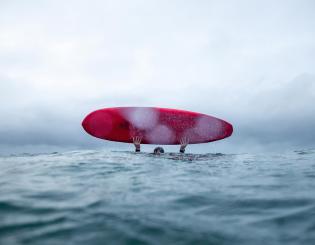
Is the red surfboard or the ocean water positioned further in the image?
the red surfboard

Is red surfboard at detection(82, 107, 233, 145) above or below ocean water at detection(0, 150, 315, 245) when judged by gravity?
above

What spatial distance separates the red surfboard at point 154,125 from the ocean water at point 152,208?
483cm

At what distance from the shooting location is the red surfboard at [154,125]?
10491 mm

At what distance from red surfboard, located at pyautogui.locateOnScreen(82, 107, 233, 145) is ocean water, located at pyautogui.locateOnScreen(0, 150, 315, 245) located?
4.83m

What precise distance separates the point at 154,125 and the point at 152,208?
7418mm

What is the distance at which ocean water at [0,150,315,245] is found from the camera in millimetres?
2764

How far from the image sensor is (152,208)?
3574 mm

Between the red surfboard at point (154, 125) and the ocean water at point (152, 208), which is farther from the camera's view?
the red surfboard at point (154, 125)

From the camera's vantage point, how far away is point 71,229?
9.29 ft

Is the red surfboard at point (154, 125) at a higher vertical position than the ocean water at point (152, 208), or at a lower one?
higher

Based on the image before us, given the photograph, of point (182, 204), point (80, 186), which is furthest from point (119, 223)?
point (80, 186)

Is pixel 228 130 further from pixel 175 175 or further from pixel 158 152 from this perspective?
pixel 175 175

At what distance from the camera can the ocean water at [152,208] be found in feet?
9.07

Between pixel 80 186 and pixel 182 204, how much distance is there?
1.82m
